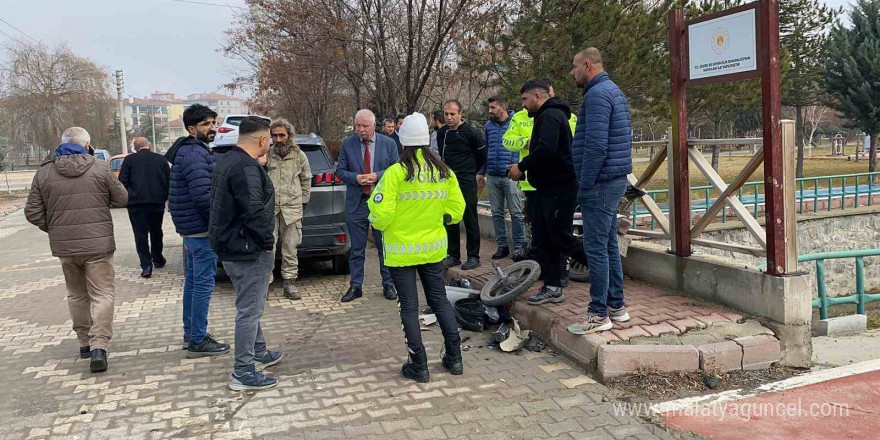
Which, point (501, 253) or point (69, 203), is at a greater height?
point (69, 203)

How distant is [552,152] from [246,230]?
8.37ft

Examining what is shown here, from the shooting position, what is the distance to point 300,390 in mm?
4309

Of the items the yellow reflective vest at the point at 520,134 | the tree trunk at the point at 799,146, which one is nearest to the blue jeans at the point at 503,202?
the yellow reflective vest at the point at 520,134

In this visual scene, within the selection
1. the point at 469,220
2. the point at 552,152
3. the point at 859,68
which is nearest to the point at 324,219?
the point at 469,220

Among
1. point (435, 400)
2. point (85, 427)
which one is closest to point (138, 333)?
point (85, 427)

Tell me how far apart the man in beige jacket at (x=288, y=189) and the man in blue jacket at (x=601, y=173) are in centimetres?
333

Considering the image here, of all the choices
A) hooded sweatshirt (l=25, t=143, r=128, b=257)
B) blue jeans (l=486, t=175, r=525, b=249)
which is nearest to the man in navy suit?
blue jeans (l=486, t=175, r=525, b=249)

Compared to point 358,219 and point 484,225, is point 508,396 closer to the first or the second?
point 358,219

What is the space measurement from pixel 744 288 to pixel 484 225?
504cm

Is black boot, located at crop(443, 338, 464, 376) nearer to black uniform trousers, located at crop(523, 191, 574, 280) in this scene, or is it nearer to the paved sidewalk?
the paved sidewalk

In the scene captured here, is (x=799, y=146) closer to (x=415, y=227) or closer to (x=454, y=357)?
(x=454, y=357)

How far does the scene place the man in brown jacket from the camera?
4.77 metres

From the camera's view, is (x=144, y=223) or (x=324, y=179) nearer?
(x=324, y=179)

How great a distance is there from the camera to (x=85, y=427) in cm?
377
